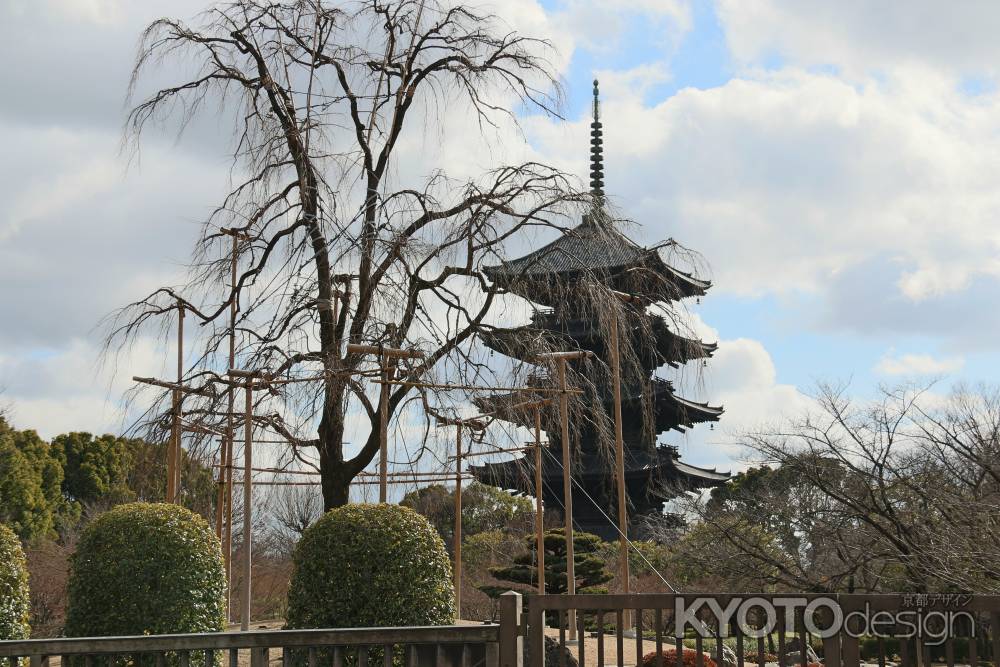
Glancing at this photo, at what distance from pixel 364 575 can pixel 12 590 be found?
3.00 m

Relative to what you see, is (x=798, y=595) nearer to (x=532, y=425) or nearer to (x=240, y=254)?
(x=532, y=425)

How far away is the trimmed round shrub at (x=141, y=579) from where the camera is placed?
868cm

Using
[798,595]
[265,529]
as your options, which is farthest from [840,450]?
[265,529]

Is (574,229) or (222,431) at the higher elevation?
(574,229)

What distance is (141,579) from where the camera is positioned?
28.8 ft

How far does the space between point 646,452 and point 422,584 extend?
72.3ft

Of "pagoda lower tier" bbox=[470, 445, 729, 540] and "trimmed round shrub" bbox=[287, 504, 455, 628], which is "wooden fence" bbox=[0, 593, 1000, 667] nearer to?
"trimmed round shrub" bbox=[287, 504, 455, 628]

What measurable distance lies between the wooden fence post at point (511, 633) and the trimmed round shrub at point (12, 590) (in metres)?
4.95

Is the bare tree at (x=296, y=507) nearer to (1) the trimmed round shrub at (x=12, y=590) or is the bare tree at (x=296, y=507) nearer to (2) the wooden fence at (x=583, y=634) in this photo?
(1) the trimmed round shrub at (x=12, y=590)

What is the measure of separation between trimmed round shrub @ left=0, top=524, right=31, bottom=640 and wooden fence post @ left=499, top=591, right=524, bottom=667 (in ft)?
16.2

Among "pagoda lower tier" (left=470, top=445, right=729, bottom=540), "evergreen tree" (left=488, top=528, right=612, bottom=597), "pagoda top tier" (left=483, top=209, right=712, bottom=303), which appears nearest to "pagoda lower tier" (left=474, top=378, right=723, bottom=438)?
"pagoda lower tier" (left=470, top=445, right=729, bottom=540)

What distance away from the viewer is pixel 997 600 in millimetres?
5559

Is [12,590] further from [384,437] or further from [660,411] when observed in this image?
[660,411]

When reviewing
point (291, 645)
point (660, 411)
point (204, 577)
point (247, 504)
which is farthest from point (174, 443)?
point (660, 411)
